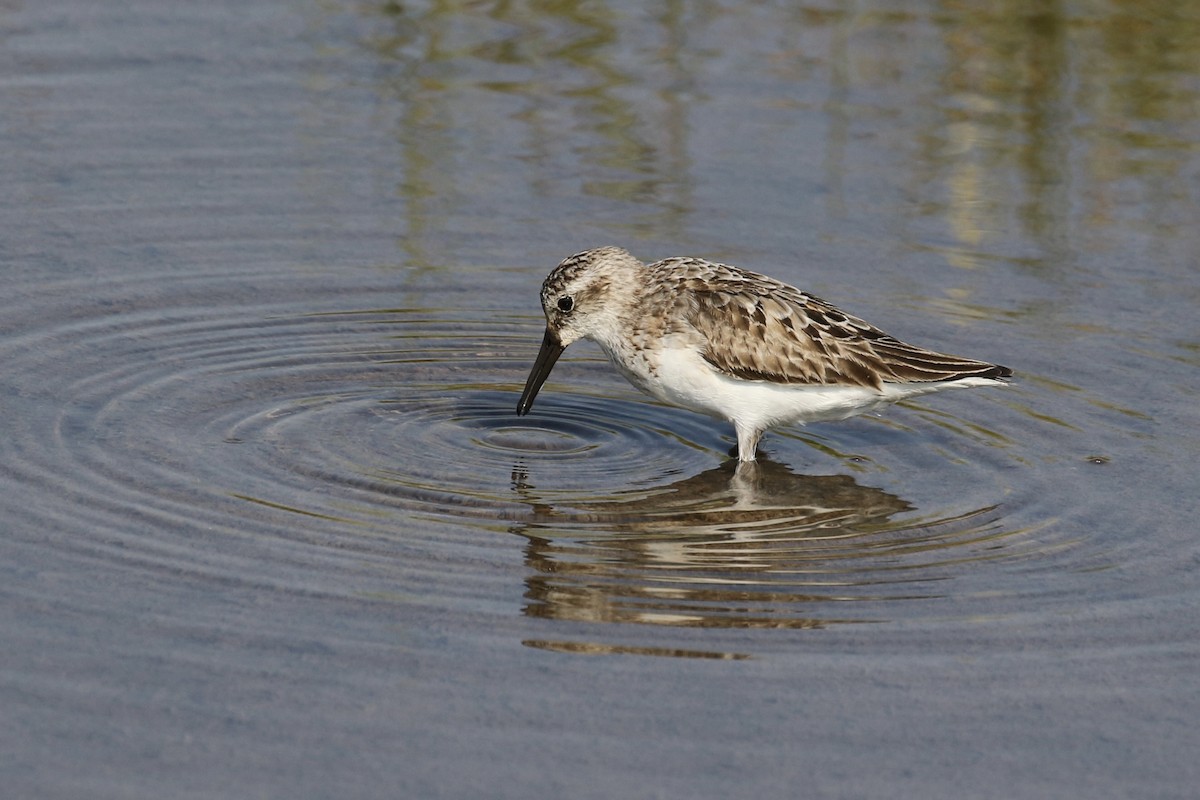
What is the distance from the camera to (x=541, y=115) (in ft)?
54.7

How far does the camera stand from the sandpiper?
11125 mm

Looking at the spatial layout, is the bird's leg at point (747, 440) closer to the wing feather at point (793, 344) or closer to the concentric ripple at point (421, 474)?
the concentric ripple at point (421, 474)

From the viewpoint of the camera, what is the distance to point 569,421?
11.7 meters

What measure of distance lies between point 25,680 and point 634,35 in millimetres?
12705

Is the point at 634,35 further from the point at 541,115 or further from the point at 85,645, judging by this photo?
the point at 85,645

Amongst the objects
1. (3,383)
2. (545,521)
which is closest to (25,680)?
(545,521)

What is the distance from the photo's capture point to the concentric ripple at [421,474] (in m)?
8.98

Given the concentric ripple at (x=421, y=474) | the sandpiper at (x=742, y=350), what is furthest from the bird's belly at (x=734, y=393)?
the concentric ripple at (x=421, y=474)

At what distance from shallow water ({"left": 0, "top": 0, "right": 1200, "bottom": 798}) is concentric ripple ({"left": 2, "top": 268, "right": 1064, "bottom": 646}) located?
38 mm

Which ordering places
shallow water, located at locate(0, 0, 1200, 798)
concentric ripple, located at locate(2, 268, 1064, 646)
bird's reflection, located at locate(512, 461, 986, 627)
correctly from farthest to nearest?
1. concentric ripple, located at locate(2, 268, 1064, 646)
2. bird's reflection, located at locate(512, 461, 986, 627)
3. shallow water, located at locate(0, 0, 1200, 798)

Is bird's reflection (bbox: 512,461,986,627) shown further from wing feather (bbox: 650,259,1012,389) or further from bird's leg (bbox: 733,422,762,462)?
wing feather (bbox: 650,259,1012,389)

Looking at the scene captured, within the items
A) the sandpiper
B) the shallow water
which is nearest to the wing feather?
the sandpiper

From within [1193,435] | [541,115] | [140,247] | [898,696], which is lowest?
[898,696]

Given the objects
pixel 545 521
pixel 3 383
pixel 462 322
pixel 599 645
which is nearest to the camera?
pixel 599 645
